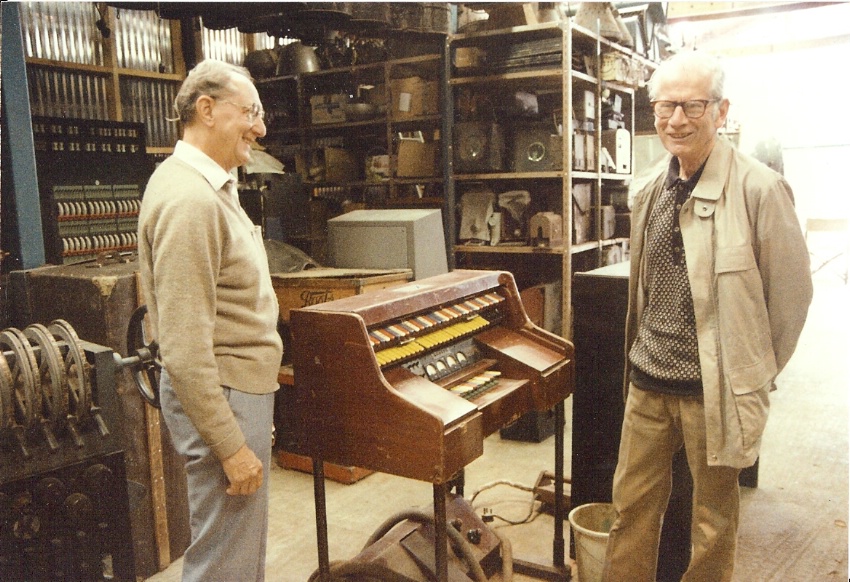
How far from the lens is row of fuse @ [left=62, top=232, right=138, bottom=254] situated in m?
4.23

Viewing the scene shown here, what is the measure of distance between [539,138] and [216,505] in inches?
144

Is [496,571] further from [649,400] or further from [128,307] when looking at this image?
[128,307]

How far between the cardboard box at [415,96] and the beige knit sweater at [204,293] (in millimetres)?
3645

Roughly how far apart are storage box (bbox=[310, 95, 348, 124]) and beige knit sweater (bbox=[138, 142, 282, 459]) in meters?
4.29

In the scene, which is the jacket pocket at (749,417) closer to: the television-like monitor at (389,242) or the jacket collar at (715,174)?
the jacket collar at (715,174)

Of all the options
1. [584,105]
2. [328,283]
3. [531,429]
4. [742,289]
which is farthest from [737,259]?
[584,105]

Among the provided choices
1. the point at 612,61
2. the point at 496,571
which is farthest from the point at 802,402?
the point at 496,571

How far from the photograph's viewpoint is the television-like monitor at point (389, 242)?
3.93 m

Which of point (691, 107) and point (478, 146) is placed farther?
point (478, 146)

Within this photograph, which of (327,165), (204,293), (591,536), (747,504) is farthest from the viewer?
(327,165)

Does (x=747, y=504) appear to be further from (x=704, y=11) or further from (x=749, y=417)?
(x=704, y=11)

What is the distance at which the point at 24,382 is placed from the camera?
1.82 m

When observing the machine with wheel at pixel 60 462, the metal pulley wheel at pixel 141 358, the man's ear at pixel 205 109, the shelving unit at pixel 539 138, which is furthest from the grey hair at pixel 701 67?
the shelving unit at pixel 539 138

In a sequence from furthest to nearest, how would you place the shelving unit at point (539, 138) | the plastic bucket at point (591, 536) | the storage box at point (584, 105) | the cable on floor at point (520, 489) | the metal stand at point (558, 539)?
the storage box at point (584, 105)
the shelving unit at point (539, 138)
the cable on floor at point (520, 489)
the metal stand at point (558, 539)
the plastic bucket at point (591, 536)
